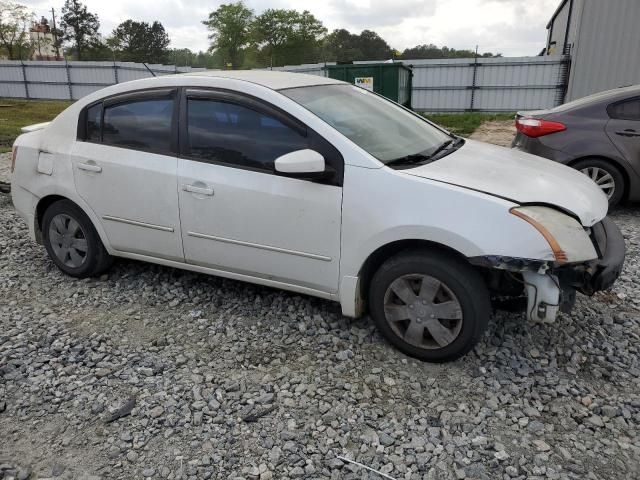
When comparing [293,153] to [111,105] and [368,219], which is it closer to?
[368,219]

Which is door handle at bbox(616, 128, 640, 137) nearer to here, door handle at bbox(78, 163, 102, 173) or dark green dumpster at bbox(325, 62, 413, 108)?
door handle at bbox(78, 163, 102, 173)

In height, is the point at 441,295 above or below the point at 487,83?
below

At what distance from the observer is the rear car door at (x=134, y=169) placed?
380cm

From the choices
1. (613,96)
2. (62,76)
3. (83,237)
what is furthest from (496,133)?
(62,76)

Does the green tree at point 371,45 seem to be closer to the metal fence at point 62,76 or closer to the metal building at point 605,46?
the metal fence at point 62,76

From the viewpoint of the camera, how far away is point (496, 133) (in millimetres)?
14578

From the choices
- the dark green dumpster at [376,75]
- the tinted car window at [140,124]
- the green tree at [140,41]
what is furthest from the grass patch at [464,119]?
the green tree at [140,41]

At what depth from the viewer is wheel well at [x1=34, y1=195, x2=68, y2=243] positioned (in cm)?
440

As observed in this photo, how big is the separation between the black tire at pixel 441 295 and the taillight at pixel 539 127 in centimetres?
380

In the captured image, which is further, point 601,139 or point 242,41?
point 242,41

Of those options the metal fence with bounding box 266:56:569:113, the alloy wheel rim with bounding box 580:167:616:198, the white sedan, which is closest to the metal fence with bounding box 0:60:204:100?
the metal fence with bounding box 266:56:569:113

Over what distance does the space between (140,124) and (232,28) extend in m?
63.8

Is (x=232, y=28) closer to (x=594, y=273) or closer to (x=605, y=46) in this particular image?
(x=605, y=46)

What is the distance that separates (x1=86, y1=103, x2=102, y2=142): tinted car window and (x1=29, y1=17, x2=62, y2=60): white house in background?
50.3 m
